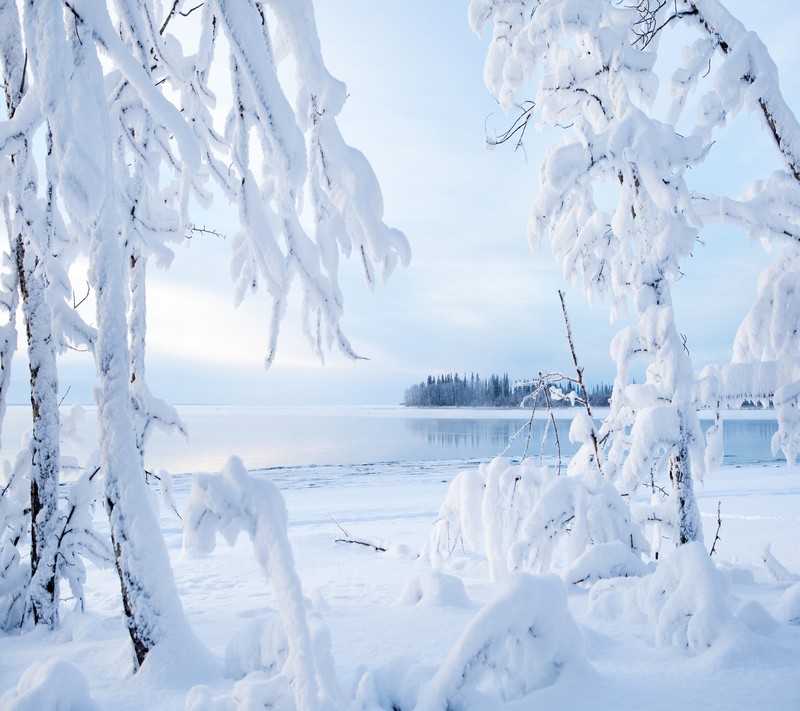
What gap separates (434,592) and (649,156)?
3.53 m

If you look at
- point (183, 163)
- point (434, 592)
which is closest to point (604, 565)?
point (434, 592)

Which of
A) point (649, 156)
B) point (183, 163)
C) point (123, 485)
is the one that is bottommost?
point (123, 485)

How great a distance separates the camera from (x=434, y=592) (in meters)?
3.18

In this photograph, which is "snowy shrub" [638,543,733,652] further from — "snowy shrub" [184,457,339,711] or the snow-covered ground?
"snowy shrub" [184,457,339,711]

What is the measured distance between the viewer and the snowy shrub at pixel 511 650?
1.66m

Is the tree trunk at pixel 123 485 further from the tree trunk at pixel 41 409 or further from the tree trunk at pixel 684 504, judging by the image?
the tree trunk at pixel 684 504

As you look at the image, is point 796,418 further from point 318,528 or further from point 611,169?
point 318,528

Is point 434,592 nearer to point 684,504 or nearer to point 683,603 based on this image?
point 683,603

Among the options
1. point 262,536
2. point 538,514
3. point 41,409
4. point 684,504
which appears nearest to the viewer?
point 262,536

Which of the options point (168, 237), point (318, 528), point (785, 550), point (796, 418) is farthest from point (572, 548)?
point (318, 528)

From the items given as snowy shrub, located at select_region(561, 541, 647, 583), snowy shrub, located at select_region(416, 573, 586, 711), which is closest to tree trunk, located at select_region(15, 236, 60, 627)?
snowy shrub, located at select_region(416, 573, 586, 711)

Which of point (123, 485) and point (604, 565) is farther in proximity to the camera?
point (604, 565)

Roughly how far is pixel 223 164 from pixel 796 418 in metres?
4.09

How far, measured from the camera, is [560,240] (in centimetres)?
570
